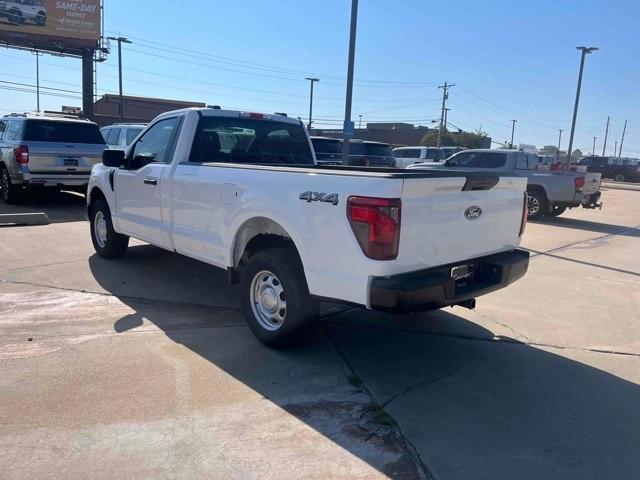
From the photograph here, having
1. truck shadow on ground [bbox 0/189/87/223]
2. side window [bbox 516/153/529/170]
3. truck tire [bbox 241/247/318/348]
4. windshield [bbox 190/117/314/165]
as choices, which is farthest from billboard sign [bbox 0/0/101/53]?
truck tire [bbox 241/247/318/348]

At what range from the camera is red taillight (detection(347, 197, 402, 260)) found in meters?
3.58

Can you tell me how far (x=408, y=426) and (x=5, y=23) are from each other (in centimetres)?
4721

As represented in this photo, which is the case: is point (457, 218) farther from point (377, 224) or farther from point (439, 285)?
point (377, 224)

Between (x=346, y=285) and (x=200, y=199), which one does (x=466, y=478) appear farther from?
(x=200, y=199)

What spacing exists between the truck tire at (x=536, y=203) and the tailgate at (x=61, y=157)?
36.4 ft

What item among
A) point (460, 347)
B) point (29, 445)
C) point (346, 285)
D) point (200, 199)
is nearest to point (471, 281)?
point (460, 347)

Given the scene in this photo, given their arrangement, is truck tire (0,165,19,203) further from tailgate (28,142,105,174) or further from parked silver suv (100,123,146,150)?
parked silver suv (100,123,146,150)

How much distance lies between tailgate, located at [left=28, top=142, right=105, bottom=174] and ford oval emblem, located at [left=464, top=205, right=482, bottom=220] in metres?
9.99

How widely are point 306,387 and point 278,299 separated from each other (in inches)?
32.8

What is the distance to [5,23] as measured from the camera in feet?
133

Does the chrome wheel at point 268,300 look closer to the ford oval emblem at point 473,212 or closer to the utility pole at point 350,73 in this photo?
the ford oval emblem at point 473,212

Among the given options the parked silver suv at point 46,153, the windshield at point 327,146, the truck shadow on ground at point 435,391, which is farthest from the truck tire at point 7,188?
the windshield at point 327,146

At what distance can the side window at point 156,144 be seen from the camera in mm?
5934

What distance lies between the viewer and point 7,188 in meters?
12.4
